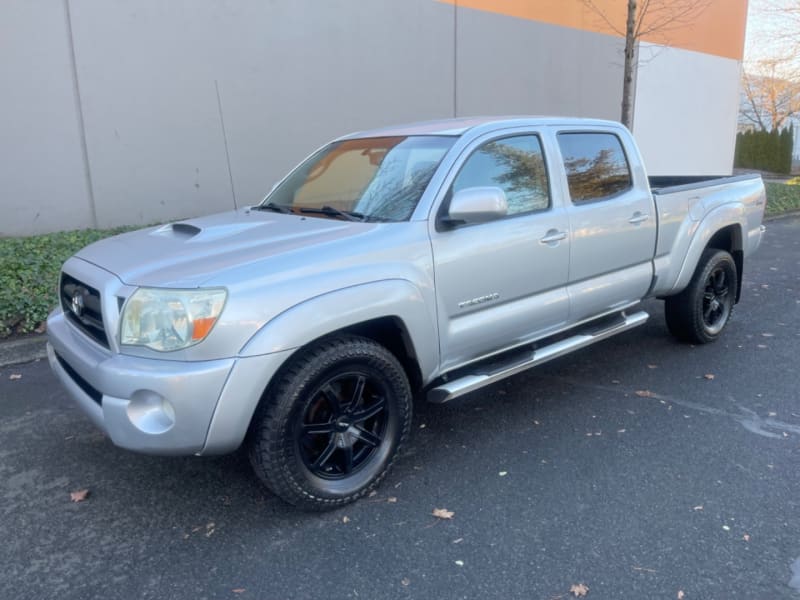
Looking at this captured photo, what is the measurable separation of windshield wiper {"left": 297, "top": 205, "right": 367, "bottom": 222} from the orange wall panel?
8.50m

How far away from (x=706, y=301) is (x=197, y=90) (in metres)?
6.60

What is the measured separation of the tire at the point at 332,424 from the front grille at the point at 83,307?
2.89ft

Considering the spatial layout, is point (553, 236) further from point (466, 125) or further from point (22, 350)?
point (22, 350)

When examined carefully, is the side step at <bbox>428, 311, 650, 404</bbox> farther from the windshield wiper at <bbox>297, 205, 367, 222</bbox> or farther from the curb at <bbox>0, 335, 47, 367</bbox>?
the curb at <bbox>0, 335, 47, 367</bbox>

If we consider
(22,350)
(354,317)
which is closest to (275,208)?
(354,317)

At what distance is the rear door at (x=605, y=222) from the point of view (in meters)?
4.24

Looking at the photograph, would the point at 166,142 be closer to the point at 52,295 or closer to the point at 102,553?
the point at 52,295

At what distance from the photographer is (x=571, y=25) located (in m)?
13.6

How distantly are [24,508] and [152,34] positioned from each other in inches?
258

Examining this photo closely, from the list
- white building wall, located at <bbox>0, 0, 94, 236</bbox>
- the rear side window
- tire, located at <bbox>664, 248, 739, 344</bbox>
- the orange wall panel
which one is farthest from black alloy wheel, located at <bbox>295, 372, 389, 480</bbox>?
the orange wall panel

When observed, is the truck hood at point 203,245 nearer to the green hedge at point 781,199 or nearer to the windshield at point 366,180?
the windshield at point 366,180

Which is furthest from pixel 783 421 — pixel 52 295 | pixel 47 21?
pixel 47 21

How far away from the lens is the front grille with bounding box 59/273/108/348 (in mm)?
3074

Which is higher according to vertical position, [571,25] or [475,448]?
[571,25]
